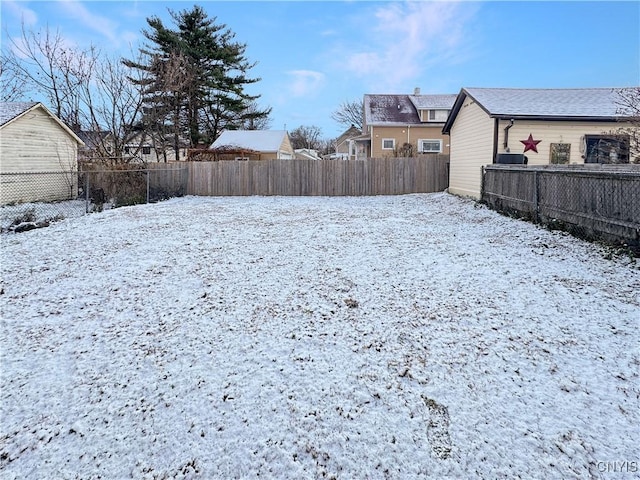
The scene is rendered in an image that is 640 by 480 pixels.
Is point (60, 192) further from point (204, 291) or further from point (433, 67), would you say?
point (433, 67)

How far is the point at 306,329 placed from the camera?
3271mm

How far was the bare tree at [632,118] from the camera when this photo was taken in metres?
8.49

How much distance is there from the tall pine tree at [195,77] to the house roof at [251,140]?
2273mm

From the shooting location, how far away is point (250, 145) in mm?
26578

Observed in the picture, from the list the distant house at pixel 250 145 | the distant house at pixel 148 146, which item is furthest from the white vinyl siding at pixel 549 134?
the distant house at pixel 250 145

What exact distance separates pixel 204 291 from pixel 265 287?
0.64m

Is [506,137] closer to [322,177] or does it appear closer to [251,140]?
[322,177]

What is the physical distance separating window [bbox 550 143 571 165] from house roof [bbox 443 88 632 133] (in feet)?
2.49

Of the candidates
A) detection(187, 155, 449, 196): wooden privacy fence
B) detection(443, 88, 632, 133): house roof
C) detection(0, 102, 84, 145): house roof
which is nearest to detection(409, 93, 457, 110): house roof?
detection(187, 155, 449, 196): wooden privacy fence

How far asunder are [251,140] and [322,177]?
13357 mm

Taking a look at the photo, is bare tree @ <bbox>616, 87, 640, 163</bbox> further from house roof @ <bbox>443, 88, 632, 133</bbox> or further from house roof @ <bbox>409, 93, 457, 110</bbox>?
house roof @ <bbox>409, 93, 457, 110</bbox>

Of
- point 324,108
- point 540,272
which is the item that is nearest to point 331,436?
point 540,272

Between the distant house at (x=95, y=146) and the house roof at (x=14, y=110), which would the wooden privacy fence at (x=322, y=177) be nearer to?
the distant house at (x=95, y=146)

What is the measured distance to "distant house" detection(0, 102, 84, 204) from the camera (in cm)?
1274
